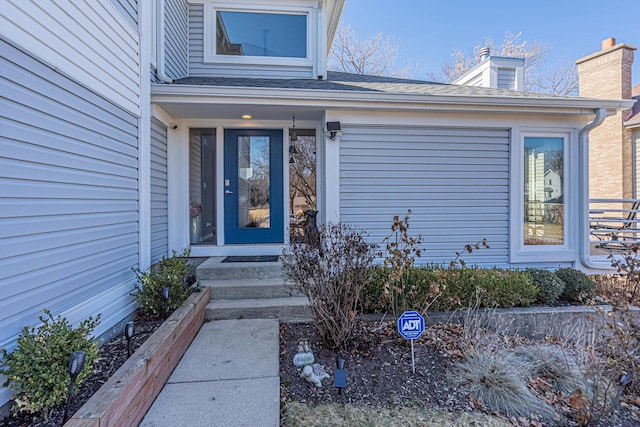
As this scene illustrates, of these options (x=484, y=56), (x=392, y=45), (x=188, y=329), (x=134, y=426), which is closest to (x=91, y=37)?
(x=188, y=329)

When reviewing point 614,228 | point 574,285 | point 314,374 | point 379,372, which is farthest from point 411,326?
point 614,228

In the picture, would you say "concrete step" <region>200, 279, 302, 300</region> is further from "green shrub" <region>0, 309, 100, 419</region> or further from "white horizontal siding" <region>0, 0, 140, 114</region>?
"white horizontal siding" <region>0, 0, 140, 114</region>

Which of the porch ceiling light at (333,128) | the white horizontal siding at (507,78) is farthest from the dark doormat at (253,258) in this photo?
the white horizontal siding at (507,78)

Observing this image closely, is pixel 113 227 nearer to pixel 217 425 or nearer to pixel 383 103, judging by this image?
pixel 217 425

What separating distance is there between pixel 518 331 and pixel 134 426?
3772mm

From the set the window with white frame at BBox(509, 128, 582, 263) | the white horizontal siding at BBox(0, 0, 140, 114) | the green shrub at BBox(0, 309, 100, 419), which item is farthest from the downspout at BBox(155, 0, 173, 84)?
the window with white frame at BBox(509, 128, 582, 263)

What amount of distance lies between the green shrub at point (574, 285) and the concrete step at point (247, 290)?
137 inches

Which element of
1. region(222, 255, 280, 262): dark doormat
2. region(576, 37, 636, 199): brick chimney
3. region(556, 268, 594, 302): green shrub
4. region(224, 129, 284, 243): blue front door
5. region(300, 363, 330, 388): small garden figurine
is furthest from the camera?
region(576, 37, 636, 199): brick chimney

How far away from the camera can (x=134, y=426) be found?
72.4 inches

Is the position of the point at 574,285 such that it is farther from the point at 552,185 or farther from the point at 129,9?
the point at 129,9

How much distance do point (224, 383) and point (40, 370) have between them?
1090 millimetres

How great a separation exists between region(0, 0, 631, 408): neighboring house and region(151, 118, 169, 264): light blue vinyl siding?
0.04 m

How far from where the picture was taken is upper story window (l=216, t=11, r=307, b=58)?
5.59 metres

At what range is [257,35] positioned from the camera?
5.62 metres
